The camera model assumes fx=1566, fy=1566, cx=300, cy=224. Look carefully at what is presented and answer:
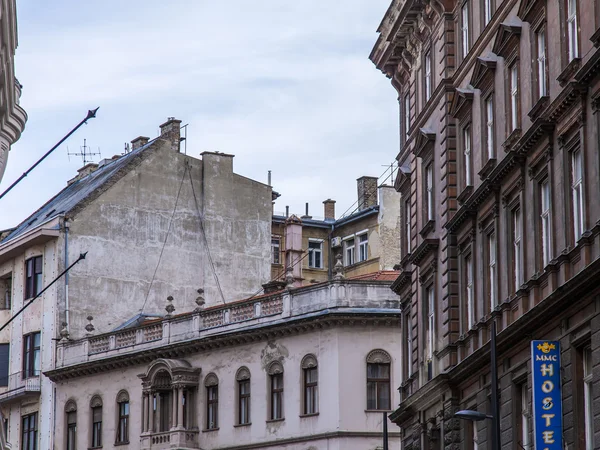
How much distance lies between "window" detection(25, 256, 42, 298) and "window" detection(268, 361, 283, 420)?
15572 millimetres

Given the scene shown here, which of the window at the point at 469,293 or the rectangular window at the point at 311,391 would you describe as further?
the rectangular window at the point at 311,391

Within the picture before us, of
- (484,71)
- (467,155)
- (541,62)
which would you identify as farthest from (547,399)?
(467,155)

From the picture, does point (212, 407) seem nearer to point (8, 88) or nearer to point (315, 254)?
point (315, 254)

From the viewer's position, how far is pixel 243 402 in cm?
6144

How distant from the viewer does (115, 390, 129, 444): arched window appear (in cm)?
6638

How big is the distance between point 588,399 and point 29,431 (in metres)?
46.1

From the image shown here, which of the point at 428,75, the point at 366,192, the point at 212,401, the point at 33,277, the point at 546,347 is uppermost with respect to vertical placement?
the point at 366,192

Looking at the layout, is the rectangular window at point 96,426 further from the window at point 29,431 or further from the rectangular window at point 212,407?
the rectangular window at point 212,407

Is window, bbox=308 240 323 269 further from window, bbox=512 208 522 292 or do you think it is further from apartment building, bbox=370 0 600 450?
window, bbox=512 208 522 292

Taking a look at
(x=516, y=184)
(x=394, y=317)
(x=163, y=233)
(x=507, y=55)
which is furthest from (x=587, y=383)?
(x=163, y=233)

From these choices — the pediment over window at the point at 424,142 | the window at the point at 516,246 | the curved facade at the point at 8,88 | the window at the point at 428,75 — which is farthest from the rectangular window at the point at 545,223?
the window at the point at 428,75

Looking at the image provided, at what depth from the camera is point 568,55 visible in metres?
30.8

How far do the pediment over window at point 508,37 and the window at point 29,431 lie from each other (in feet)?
133

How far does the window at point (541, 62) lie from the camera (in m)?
32.5
